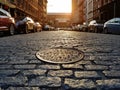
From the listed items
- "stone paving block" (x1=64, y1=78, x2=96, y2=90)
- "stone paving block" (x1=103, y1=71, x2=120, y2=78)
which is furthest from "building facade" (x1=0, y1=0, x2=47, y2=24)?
"stone paving block" (x1=64, y1=78, x2=96, y2=90)

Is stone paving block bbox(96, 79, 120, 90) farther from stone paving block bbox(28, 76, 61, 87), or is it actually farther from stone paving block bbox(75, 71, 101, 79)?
stone paving block bbox(28, 76, 61, 87)

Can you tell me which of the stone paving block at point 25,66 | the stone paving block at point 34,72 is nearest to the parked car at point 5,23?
the stone paving block at point 25,66

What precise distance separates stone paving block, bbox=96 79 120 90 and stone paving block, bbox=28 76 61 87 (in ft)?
1.86

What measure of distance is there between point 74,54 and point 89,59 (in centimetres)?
42

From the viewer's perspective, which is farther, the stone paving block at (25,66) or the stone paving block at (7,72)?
the stone paving block at (25,66)

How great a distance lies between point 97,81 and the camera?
3.38 metres

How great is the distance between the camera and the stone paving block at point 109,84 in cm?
308

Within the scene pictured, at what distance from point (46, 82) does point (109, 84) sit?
878mm

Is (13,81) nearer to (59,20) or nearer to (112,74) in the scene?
(112,74)

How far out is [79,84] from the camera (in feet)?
10.6

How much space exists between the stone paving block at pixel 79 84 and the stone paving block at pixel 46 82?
13 cm

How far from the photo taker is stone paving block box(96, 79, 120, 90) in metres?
3.08

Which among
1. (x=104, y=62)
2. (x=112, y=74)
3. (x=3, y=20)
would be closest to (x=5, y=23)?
(x=3, y=20)

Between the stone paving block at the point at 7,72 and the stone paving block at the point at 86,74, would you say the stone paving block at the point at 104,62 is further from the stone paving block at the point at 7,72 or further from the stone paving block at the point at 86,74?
the stone paving block at the point at 7,72
